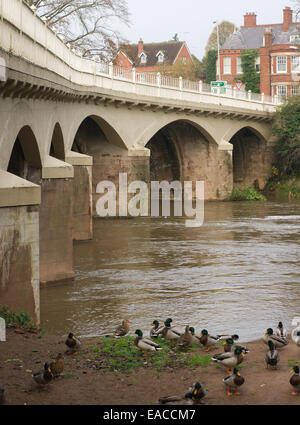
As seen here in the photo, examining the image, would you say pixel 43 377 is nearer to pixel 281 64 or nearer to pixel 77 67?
pixel 77 67

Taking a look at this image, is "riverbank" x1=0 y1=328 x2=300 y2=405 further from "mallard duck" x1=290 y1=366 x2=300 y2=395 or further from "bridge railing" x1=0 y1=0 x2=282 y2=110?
"bridge railing" x1=0 y1=0 x2=282 y2=110

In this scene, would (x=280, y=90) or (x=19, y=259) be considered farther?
(x=280, y=90)

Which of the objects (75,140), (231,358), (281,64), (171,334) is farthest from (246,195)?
(231,358)

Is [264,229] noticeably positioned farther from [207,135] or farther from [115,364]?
[115,364]

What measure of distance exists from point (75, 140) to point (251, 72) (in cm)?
4452

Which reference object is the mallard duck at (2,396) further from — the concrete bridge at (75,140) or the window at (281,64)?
the window at (281,64)

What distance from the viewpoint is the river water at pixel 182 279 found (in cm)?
1644

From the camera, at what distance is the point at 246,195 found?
157 ft

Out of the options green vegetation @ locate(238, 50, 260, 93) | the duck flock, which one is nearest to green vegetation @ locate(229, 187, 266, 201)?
green vegetation @ locate(238, 50, 260, 93)

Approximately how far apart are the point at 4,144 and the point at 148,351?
17.9 ft

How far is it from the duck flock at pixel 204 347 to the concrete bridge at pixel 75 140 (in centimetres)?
270

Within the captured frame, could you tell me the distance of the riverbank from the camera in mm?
9984

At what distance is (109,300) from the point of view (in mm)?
18297
